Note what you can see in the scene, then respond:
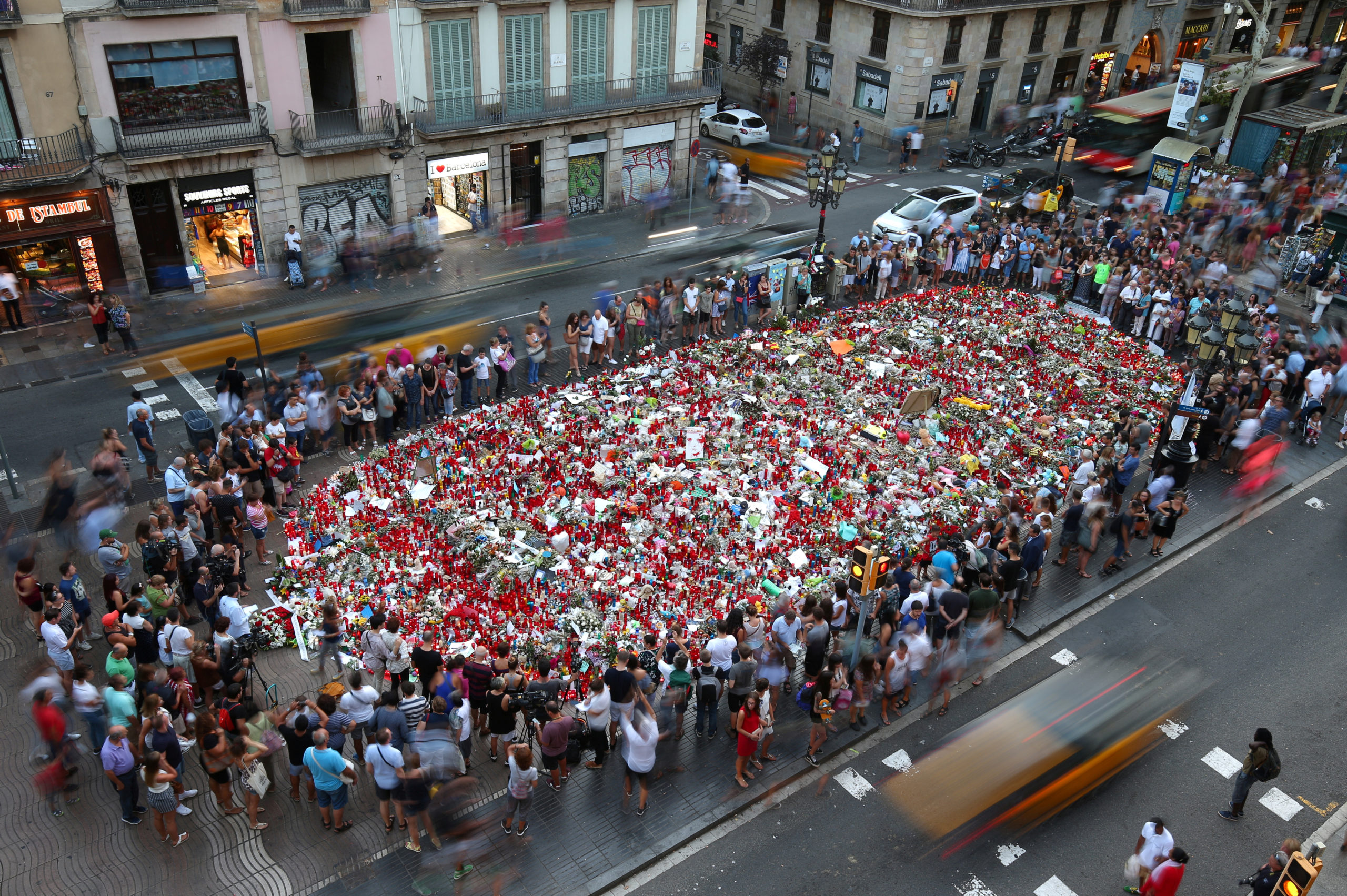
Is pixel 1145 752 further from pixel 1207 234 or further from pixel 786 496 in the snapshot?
pixel 1207 234

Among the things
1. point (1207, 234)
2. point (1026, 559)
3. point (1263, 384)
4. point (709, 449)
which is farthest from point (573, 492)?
point (1207, 234)

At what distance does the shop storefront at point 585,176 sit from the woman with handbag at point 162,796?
960 inches

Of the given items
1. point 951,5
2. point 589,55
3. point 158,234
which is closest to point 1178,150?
point 951,5

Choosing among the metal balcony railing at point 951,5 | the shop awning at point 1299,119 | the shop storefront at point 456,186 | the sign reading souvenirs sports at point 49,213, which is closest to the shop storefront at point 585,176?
the shop storefront at point 456,186

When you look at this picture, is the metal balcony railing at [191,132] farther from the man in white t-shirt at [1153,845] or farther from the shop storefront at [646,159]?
the man in white t-shirt at [1153,845]

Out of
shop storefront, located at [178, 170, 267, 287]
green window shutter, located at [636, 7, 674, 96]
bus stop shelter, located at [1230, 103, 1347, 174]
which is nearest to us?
shop storefront, located at [178, 170, 267, 287]

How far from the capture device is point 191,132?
24.8 meters

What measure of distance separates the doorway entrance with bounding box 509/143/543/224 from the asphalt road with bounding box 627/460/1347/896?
865 inches

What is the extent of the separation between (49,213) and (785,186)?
76.5ft

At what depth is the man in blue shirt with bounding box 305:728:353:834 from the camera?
11.0m

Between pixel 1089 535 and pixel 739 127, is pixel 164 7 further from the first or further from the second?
pixel 1089 535

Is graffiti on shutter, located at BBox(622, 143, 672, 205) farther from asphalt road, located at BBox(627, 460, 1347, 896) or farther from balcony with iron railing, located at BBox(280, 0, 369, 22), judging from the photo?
asphalt road, located at BBox(627, 460, 1347, 896)

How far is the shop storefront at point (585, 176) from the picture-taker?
32125mm

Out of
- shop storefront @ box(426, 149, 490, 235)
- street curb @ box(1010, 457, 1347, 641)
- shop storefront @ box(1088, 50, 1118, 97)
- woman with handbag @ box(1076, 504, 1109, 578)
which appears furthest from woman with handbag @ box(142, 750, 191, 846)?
shop storefront @ box(1088, 50, 1118, 97)
